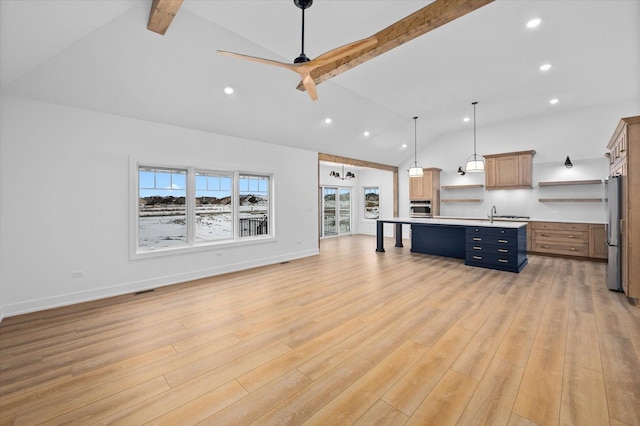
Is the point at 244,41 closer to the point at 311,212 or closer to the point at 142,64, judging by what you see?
the point at 142,64

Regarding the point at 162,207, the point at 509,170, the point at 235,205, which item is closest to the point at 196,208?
the point at 162,207

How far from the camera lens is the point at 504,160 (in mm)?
6867

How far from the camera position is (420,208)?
8.44 m

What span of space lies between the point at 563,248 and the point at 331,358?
6520 mm

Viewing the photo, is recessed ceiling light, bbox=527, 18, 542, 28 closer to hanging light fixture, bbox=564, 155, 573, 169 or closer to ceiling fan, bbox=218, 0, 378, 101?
ceiling fan, bbox=218, 0, 378, 101

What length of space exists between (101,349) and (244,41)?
3.66 meters

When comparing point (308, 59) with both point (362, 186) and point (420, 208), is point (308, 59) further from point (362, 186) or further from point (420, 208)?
point (362, 186)

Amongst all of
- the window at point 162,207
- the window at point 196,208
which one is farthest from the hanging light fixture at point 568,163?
the window at point 162,207

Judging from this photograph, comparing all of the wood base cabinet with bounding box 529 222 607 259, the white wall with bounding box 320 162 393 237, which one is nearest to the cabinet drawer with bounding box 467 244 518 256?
the wood base cabinet with bounding box 529 222 607 259

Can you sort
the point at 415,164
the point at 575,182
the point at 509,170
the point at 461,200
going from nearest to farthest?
1. the point at 575,182
2. the point at 415,164
3. the point at 509,170
4. the point at 461,200

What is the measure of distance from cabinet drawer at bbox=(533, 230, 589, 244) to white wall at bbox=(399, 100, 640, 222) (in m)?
0.60

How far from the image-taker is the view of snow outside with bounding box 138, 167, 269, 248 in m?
4.32

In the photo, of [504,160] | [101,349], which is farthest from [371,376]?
[504,160]

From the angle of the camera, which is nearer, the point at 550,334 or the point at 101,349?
the point at 101,349
